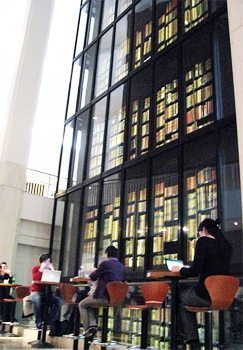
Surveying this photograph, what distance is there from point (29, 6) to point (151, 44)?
537 centimetres

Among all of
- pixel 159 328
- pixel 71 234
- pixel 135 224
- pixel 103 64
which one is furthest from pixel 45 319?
pixel 103 64

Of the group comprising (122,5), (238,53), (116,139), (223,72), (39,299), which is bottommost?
(39,299)

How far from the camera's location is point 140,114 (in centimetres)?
622

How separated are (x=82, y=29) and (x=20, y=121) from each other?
8.57 feet

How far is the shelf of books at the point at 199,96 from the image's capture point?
16.0 feet

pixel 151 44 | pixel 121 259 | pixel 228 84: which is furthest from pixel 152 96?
pixel 121 259

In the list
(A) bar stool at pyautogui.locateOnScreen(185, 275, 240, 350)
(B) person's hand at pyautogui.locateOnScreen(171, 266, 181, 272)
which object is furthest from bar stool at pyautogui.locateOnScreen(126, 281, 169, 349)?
(A) bar stool at pyautogui.locateOnScreen(185, 275, 240, 350)

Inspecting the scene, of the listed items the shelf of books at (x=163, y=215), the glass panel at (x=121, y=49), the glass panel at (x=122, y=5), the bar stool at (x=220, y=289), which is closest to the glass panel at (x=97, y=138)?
the glass panel at (x=121, y=49)

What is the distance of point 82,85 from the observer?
27.6 ft

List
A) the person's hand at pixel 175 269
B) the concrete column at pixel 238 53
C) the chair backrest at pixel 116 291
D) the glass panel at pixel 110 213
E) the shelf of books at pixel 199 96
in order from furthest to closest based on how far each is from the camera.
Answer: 1. the glass panel at pixel 110 213
2. the shelf of books at pixel 199 96
3. the chair backrest at pixel 116 291
4. the concrete column at pixel 238 53
5. the person's hand at pixel 175 269

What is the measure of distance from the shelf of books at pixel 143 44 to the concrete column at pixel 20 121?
12.0 ft

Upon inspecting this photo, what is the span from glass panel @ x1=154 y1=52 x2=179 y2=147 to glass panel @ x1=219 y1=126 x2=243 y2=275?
0.92 metres

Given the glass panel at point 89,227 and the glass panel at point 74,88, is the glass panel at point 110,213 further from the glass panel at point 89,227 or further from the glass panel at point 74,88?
the glass panel at point 74,88

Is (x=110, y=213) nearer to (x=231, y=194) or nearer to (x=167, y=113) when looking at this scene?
(x=167, y=113)
